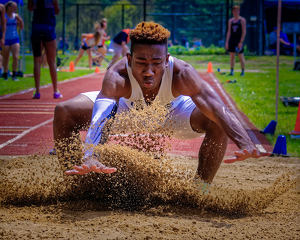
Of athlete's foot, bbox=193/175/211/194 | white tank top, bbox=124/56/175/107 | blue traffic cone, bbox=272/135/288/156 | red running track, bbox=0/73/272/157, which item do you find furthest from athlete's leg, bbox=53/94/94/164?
blue traffic cone, bbox=272/135/288/156

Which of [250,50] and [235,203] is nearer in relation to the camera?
[235,203]

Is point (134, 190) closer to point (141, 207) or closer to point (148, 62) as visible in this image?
point (141, 207)

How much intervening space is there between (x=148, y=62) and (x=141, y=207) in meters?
1.00

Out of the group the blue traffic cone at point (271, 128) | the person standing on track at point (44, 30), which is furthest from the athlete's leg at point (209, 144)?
the person standing on track at point (44, 30)

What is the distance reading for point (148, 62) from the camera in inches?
133

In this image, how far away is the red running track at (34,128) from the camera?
5590 mm

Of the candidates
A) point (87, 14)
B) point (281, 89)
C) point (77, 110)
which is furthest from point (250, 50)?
point (77, 110)

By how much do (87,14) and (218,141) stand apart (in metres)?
34.0

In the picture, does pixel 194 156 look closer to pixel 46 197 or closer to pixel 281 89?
pixel 46 197

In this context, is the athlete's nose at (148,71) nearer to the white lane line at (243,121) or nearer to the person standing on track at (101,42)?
the white lane line at (243,121)

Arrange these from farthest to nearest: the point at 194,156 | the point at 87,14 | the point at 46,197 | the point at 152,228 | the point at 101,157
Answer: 1. the point at 87,14
2. the point at 194,156
3. the point at 46,197
4. the point at 101,157
5. the point at 152,228

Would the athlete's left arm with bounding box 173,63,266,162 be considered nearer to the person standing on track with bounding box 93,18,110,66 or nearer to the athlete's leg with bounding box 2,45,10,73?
the athlete's leg with bounding box 2,45,10,73

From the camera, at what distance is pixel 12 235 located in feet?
9.11

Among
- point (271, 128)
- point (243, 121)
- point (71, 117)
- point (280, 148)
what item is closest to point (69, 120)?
point (71, 117)
